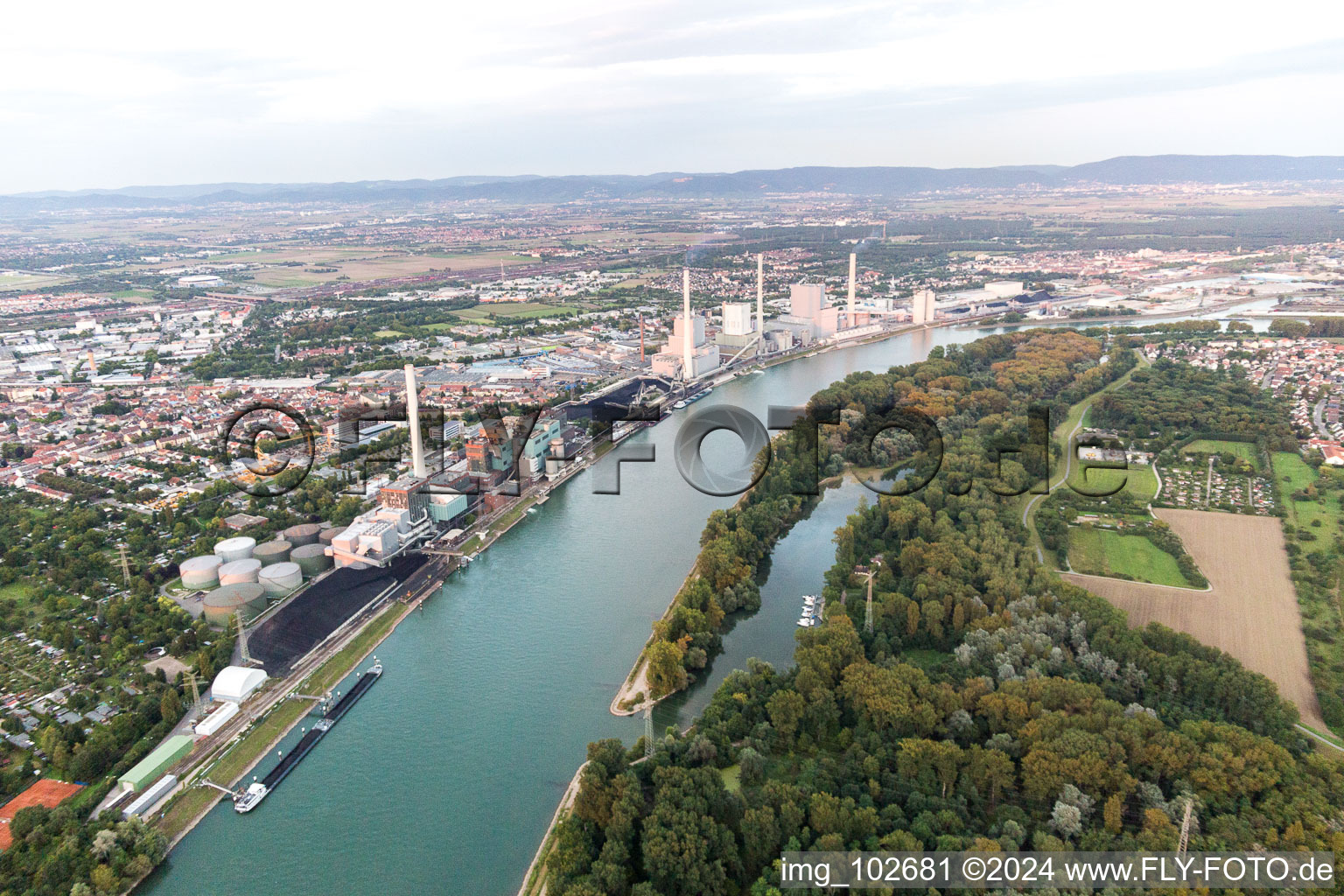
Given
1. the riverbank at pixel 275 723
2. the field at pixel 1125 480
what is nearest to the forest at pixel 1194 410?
the field at pixel 1125 480

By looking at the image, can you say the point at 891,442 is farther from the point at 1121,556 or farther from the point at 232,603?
the point at 232,603

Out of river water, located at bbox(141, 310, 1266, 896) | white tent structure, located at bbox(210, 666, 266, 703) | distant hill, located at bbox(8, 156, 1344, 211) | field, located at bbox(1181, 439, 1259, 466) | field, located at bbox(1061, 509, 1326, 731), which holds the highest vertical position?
distant hill, located at bbox(8, 156, 1344, 211)

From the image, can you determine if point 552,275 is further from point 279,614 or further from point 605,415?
point 279,614

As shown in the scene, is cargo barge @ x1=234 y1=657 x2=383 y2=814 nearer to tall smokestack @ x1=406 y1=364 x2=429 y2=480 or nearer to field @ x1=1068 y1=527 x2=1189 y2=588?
tall smokestack @ x1=406 y1=364 x2=429 y2=480

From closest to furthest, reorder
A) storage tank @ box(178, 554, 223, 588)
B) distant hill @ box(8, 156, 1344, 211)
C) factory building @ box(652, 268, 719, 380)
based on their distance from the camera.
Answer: storage tank @ box(178, 554, 223, 588), factory building @ box(652, 268, 719, 380), distant hill @ box(8, 156, 1344, 211)

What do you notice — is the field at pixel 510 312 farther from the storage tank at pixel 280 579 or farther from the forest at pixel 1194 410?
the storage tank at pixel 280 579

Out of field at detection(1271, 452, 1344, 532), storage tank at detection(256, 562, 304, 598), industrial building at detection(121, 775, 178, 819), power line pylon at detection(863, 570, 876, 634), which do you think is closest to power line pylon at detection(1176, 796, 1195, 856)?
power line pylon at detection(863, 570, 876, 634)
